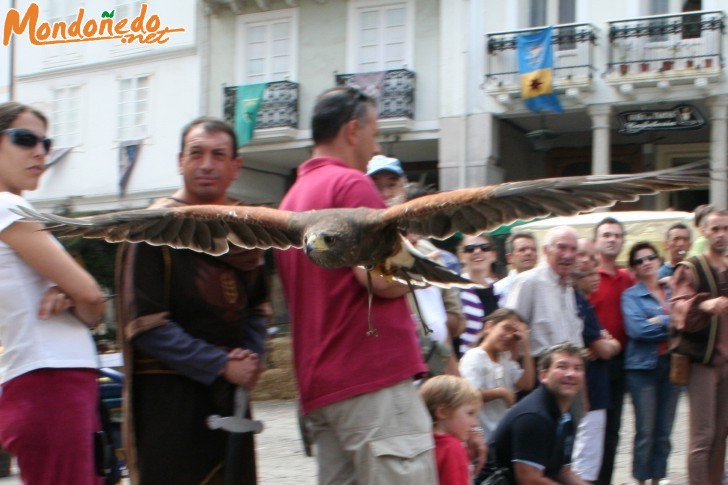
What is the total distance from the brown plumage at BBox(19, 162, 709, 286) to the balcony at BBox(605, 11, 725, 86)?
15703 millimetres

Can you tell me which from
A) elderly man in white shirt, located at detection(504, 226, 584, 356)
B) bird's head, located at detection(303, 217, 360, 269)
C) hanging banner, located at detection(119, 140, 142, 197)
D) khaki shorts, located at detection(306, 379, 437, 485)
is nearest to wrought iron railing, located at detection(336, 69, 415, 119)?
hanging banner, located at detection(119, 140, 142, 197)

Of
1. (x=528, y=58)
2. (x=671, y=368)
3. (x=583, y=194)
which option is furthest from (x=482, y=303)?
(x=528, y=58)

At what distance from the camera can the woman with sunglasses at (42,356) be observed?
3635 millimetres

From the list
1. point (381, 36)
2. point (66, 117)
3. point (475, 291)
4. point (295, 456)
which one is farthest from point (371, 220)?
point (66, 117)

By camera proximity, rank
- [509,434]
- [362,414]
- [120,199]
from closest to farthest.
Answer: [362,414] → [509,434] → [120,199]

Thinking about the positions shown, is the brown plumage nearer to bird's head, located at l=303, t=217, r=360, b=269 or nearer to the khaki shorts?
bird's head, located at l=303, t=217, r=360, b=269

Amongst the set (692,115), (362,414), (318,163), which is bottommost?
(362,414)

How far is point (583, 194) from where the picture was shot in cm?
380

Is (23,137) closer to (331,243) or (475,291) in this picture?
(331,243)

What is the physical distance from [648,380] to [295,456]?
339cm

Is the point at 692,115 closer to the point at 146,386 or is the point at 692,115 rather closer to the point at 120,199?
the point at 120,199

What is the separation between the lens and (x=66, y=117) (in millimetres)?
26625

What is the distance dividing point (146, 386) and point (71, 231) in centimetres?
68

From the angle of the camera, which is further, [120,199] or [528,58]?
[120,199]
